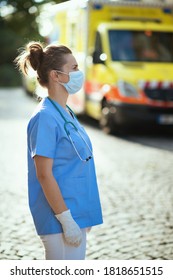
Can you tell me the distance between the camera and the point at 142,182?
8.26 meters

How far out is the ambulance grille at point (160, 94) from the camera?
12547 millimetres

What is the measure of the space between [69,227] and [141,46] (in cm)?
1070

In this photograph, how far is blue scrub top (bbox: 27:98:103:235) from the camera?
317 centimetres

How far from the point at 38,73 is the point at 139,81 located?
30.2 ft

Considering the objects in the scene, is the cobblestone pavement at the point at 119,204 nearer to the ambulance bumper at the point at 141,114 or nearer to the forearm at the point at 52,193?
the ambulance bumper at the point at 141,114

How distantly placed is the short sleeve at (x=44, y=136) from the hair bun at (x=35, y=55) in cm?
29

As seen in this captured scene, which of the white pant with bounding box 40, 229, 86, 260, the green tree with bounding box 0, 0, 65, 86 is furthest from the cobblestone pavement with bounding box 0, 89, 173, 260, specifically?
the green tree with bounding box 0, 0, 65, 86

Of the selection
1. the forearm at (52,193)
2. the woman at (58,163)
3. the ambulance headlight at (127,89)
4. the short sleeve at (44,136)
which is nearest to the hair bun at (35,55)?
the woman at (58,163)

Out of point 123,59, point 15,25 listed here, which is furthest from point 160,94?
point 15,25

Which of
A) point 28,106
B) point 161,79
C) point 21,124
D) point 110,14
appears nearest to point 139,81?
point 161,79

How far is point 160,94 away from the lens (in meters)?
12.6

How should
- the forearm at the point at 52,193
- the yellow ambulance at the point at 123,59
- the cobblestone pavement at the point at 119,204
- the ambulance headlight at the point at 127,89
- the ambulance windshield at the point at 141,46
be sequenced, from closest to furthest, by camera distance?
the forearm at the point at 52,193 < the cobblestone pavement at the point at 119,204 < the ambulance headlight at the point at 127,89 < the yellow ambulance at the point at 123,59 < the ambulance windshield at the point at 141,46

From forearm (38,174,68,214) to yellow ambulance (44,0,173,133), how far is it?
8.68 m
